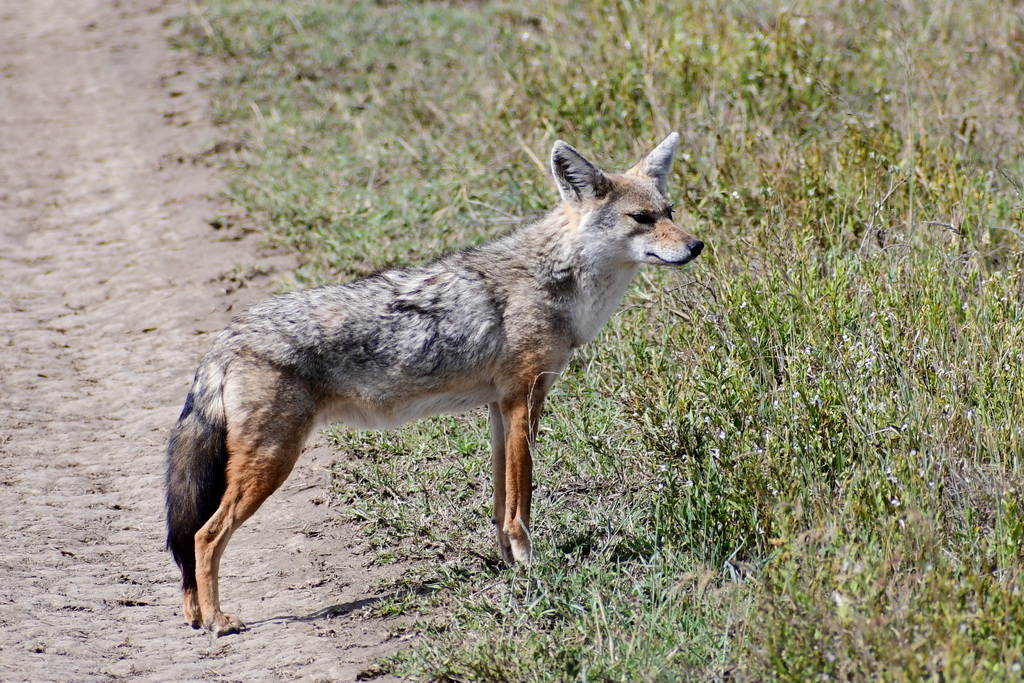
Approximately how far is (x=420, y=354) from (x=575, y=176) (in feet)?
3.91

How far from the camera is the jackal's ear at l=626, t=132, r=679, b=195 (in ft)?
18.0

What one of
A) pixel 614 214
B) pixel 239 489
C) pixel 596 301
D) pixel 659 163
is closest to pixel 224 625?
pixel 239 489

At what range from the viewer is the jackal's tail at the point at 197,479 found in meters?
4.45

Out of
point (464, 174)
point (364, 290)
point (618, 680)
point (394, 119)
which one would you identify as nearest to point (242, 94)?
point (394, 119)

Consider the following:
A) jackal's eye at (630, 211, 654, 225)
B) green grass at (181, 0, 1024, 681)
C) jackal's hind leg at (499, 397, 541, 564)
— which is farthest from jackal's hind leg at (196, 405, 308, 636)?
jackal's eye at (630, 211, 654, 225)

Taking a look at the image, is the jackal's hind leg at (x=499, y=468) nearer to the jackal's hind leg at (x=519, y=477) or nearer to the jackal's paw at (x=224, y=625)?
the jackal's hind leg at (x=519, y=477)

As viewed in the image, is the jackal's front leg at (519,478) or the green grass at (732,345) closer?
the green grass at (732,345)

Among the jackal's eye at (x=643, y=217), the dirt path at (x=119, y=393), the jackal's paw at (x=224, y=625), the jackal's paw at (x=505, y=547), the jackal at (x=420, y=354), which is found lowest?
the dirt path at (x=119, y=393)

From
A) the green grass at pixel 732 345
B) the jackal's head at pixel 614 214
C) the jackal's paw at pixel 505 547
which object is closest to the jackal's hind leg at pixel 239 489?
the green grass at pixel 732 345

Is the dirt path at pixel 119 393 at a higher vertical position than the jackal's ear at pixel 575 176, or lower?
lower

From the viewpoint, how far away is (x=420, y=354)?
4.77 metres

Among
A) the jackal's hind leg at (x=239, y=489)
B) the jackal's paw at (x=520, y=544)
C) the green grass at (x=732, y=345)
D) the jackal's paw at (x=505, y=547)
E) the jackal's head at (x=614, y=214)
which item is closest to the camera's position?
the green grass at (x=732, y=345)

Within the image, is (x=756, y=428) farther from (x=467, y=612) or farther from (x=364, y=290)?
(x=364, y=290)

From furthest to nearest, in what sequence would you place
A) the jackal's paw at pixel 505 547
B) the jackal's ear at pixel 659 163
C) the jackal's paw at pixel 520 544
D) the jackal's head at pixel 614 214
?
the jackal's ear at pixel 659 163 → the jackal's head at pixel 614 214 → the jackal's paw at pixel 505 547 → the jackal's paw at pixel 520 544
